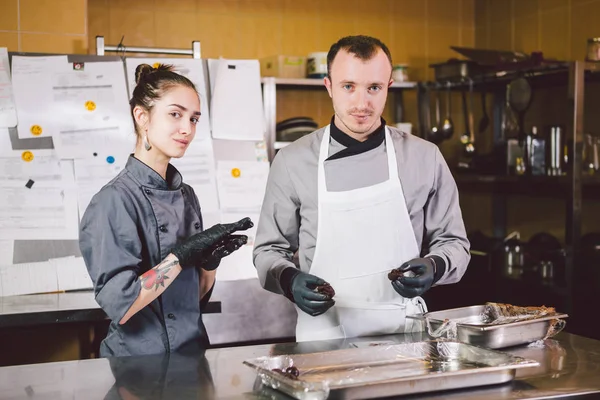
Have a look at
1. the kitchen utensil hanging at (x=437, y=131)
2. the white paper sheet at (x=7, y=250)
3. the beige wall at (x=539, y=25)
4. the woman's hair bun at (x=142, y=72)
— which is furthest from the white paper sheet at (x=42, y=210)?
the beige wall at (x=539, y=25)

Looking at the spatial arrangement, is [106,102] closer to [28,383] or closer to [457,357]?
[28,383]

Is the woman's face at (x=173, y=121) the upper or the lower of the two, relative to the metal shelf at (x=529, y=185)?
upper

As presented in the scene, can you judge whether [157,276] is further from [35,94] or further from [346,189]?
[35,94]

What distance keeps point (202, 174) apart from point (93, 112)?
56cm

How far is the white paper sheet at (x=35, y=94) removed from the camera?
3324mm

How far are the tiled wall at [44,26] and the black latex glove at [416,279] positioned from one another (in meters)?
2.11

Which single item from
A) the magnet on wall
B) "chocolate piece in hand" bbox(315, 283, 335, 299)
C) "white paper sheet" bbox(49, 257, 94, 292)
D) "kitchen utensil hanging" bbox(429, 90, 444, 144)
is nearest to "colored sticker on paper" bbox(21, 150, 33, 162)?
the magnet on wall

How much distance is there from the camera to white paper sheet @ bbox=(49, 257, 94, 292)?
128 inches

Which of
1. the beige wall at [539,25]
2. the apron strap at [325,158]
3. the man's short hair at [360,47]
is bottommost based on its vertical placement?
the apron strap at [325,158]

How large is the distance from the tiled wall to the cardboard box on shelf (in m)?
1.22

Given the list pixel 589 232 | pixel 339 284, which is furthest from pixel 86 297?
pixel 589 232

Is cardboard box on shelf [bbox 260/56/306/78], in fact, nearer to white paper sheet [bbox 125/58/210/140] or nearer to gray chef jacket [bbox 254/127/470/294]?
white paper sheet [bbox 125/58/210/140]

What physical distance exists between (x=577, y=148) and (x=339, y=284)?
1.72 m

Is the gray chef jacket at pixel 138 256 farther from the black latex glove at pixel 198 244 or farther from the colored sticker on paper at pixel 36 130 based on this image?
the colored sticker on paper at pixel 36 130
